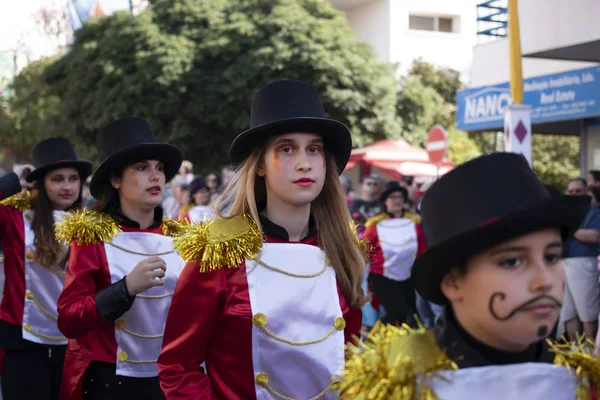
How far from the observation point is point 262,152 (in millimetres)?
3338

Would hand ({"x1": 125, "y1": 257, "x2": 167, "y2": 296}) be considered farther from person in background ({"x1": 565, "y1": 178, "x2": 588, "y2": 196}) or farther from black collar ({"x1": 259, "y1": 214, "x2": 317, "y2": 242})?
person in background ({"x1": 565, "y1": 178, "x2": 588, "y2": 196})

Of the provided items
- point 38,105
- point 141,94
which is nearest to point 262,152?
point 141,94

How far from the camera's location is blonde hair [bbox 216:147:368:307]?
3.32 meters

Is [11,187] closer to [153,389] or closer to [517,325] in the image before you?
[153,389]

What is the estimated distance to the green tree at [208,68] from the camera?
24984 millimetres

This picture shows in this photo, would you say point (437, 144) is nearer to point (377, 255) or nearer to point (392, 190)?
point (392, 190)

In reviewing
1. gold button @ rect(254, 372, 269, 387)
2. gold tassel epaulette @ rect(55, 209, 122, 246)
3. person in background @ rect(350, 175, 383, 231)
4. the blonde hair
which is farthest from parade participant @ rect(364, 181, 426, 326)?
gold button @ rect(254, 372, 269, 387)

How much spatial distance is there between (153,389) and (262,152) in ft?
4.92

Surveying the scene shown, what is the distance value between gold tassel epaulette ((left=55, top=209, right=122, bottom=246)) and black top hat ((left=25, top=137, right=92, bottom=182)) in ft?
4.24

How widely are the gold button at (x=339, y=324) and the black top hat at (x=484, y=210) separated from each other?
1.08 metres

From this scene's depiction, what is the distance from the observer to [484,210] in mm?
1987

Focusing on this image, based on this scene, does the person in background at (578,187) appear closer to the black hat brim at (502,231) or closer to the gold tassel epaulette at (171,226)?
the gold tassel epaulette at (171,226)

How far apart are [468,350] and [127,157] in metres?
2.77

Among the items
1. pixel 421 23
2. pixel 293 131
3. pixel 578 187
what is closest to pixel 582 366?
pixel 293 131
